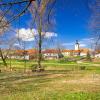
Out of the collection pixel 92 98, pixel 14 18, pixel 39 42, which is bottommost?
pixel 92 98

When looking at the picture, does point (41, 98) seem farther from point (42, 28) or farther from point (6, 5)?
point (42, 28)

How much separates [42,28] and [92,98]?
22801mm

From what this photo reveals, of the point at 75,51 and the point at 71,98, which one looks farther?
the point at 75,51

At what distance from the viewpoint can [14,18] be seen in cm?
278

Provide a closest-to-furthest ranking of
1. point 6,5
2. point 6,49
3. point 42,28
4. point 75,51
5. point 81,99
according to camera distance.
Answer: point 6,5 → point 81,99 → point 42,28 → point 6,49 → point 75,51

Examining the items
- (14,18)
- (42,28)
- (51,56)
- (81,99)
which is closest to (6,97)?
(81,99)

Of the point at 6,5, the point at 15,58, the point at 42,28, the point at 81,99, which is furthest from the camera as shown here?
the point at 15,58

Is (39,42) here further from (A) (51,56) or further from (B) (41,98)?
(A) (51,56)

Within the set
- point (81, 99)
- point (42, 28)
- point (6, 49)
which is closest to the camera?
point (81, 99)

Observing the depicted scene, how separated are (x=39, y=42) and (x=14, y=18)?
3208cm

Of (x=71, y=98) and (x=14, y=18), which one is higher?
A: (x=14, y=18)

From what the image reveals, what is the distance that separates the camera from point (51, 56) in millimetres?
122312

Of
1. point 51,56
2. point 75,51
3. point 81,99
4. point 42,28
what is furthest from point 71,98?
point 75,51

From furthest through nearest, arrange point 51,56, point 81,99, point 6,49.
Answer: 1. point 51,56
2. point 6,49
3. point 81,99
